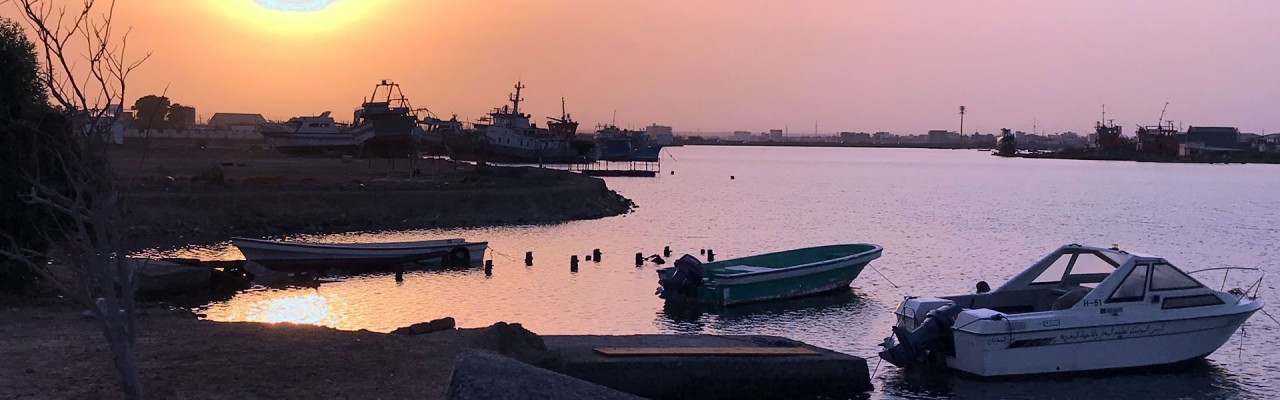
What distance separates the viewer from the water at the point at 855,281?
21.5m

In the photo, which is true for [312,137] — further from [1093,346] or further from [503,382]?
[503,382]

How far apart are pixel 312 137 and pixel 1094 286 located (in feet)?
302

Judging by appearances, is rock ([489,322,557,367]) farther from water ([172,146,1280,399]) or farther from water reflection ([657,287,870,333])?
water reflection ([657,287,870,333])

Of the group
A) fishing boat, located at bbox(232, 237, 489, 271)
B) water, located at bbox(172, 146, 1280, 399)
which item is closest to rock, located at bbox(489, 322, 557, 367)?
water, located at bbox(172, 146, 1280, 399)

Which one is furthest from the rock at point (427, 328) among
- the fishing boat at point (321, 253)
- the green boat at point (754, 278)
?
the fishing boat at point (321, 253)

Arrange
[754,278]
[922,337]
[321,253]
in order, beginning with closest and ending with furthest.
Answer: [922,337]
[754,278]
[321,253]

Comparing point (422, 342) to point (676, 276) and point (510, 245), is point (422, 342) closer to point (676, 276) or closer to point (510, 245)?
point (676, 276)

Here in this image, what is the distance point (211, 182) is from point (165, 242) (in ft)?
40.4

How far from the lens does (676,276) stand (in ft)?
90.2

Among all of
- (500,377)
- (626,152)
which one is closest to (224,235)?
(500,377)

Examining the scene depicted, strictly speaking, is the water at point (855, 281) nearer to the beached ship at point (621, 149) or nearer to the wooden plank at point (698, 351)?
the wooden plank at point (698, 351)

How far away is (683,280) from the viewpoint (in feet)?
90.0

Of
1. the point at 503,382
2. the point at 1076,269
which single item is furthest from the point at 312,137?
the point at 503,382

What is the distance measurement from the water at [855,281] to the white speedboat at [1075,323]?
39 cm
